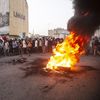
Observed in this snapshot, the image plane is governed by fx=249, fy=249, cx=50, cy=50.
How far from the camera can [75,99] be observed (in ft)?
28.8

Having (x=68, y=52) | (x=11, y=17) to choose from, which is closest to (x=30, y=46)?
(x=68, y=52)

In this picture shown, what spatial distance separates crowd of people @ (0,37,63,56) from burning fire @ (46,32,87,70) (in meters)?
9.14

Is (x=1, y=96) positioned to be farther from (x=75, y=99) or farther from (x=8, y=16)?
(x=8, y=16)

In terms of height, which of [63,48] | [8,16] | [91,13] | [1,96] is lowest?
[1,96]

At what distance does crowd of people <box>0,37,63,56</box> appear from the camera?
24566mm

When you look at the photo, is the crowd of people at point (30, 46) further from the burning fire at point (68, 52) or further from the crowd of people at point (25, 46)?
the burning fire at point (68, 52)

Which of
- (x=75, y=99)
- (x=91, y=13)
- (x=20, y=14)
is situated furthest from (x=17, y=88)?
(x=20, y=14)

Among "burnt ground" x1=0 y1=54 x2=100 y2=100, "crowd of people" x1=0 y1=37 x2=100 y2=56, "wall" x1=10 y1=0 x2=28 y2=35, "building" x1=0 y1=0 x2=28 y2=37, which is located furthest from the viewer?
"wall" x1=10 y1=0 x2=28 y2=35

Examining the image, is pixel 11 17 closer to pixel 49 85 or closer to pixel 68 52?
pixel 68 52

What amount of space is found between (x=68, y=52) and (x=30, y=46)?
10.5 meters

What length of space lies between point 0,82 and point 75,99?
443 centimetres

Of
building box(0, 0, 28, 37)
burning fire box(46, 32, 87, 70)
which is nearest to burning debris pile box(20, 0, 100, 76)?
burning fire box(46, 32, 87, 70)

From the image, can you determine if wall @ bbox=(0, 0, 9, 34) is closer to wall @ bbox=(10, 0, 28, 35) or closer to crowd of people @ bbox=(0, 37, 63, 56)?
wall @ bbox=(10, 0, 28, 35)

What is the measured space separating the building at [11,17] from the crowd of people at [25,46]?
10329mm
